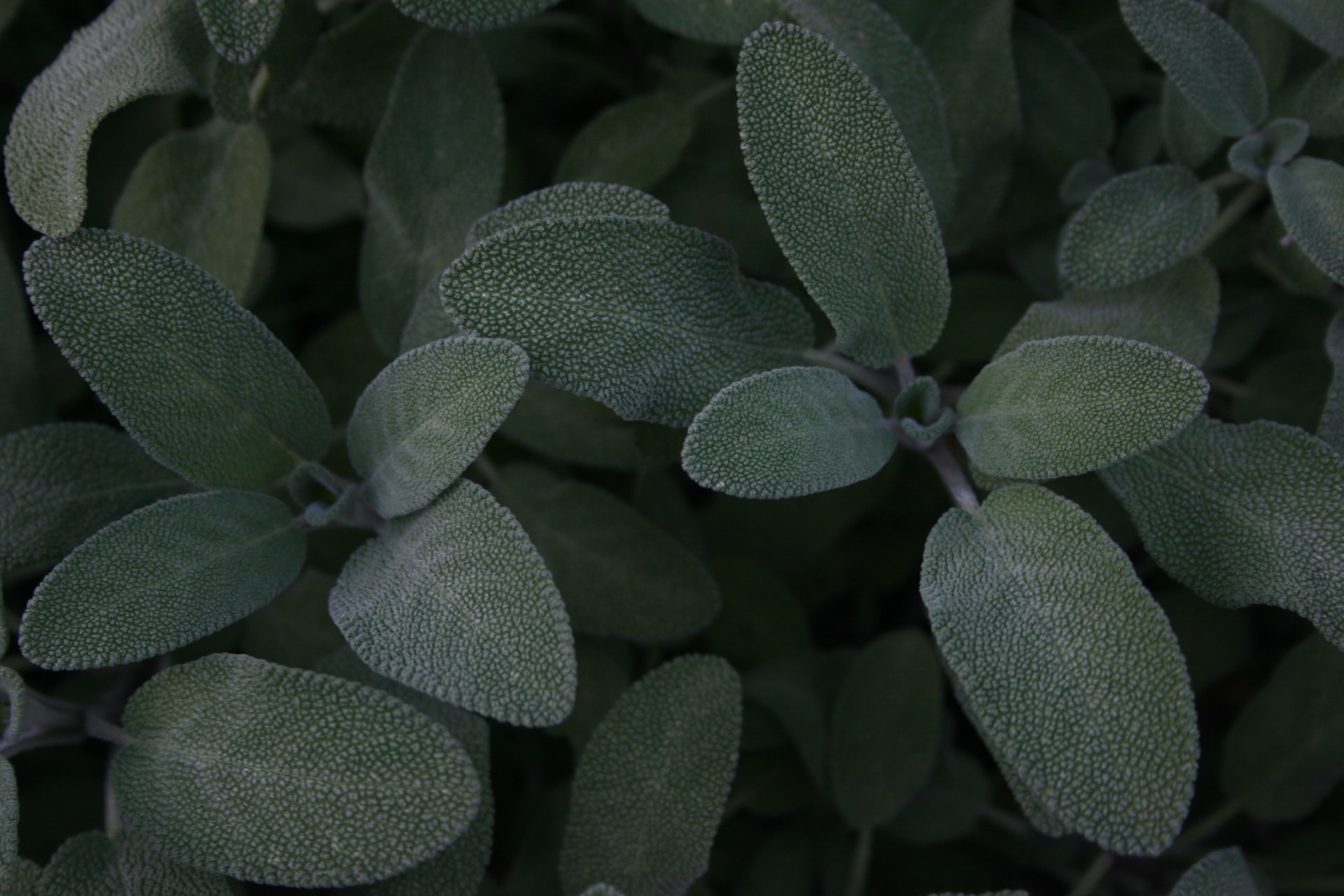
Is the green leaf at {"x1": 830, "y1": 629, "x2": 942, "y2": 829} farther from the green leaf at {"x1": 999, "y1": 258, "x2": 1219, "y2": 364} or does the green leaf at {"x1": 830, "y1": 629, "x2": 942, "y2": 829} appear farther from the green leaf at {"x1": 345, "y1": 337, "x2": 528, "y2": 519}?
the green leaf at {"x1": 345, "y1": 337, "x2": 528, "y2": 519}

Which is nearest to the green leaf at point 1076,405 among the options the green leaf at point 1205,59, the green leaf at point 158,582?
the green leaf at point 1205,59

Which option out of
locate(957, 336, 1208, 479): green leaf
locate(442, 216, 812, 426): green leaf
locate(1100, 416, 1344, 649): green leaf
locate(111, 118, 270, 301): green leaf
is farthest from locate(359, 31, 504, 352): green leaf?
locate(1100, 416, 1344, 649): green leaf

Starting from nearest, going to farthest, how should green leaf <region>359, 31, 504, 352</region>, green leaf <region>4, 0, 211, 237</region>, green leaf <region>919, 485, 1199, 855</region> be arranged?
1. green leaf <region>919, 485, 1199, 855</region>
2. green leaf <region>4, 0, 211, 237</region>
3. green leaf <region>359, 31, 504, 352</region>

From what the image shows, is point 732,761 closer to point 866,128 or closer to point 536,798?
point 536,798

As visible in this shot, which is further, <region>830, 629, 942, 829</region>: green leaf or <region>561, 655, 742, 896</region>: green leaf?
<region>830, 629, 942, 829</region>: green leaf

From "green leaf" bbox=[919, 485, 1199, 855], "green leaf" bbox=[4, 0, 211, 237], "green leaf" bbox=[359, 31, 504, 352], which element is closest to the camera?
"green leaf" bbox=[919, 485, 1199, 855]

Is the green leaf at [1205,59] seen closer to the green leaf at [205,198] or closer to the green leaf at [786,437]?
the green leaf at [786,437]
